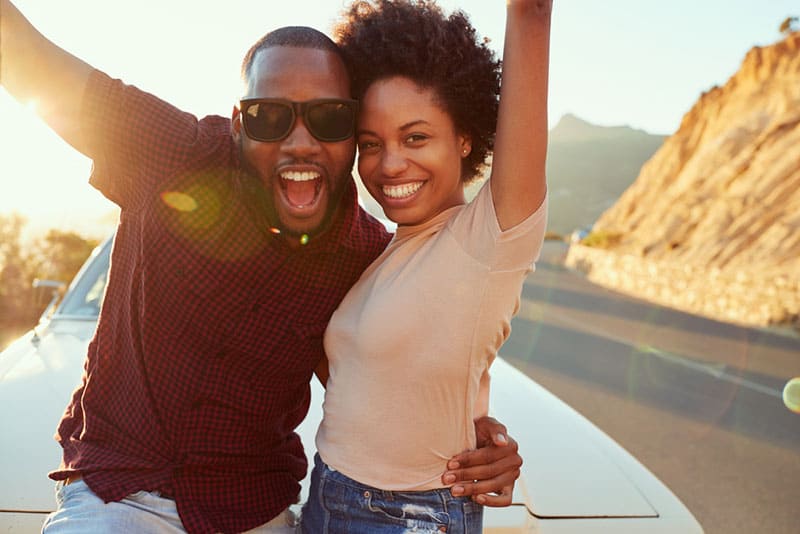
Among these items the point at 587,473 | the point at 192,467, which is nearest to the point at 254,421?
the point at 192,467

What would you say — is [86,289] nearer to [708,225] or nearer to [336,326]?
[336,326]

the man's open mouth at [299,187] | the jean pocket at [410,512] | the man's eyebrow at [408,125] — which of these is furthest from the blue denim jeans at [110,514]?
the man's eyebrow at [408,125]

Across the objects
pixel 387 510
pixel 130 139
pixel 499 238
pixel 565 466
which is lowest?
pixel 565 466

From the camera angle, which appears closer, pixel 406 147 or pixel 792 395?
pixel 406 147

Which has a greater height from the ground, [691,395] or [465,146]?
[465,146]

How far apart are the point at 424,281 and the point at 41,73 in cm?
95

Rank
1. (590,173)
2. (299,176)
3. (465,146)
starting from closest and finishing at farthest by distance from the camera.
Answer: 1. (299,176)
2. (465,146)
3. (590,173)

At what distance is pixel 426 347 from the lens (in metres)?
1.42

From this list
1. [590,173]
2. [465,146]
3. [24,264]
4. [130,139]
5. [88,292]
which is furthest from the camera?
[590,173]

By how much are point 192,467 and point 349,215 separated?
0.74 m

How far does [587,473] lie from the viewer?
6.79 feet

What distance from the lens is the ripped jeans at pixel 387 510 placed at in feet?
Answer: 4.80

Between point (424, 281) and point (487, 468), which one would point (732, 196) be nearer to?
point (487, 468)

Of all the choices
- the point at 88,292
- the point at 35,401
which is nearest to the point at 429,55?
the point at 35,401
